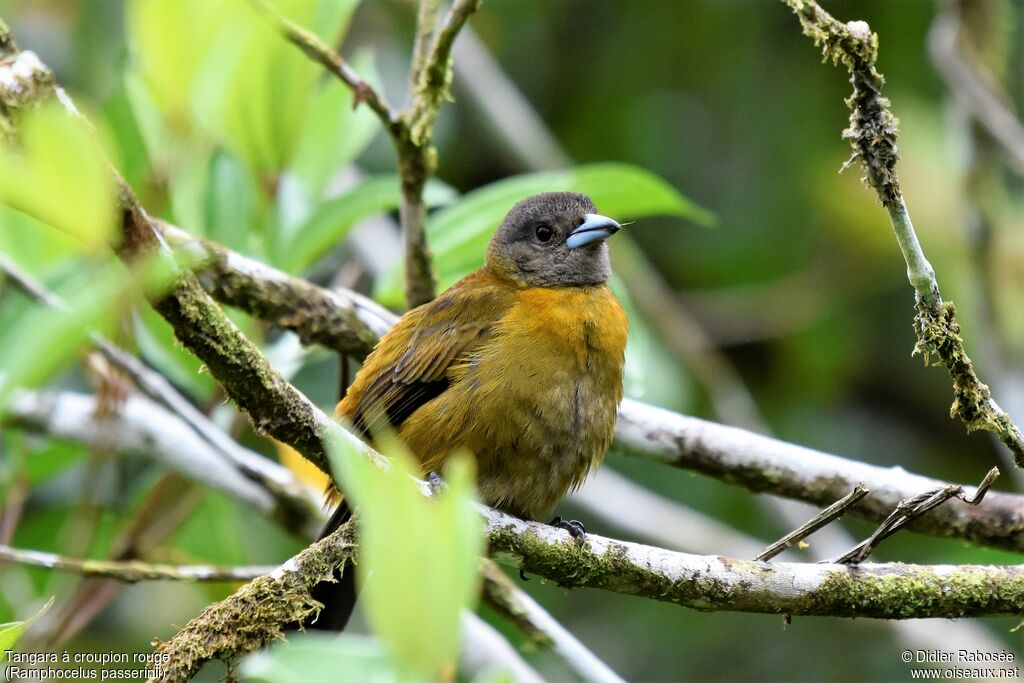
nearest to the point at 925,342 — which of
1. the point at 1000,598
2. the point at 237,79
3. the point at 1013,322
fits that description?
the point at 1000,598

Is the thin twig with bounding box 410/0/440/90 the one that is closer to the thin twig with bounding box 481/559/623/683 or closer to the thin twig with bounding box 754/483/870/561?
the thin twig with bounding box 481/559/623/683

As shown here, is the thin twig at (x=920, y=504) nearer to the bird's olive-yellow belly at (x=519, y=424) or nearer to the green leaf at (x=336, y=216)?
the bird's olive-yellow belly at (x=519, y=424)

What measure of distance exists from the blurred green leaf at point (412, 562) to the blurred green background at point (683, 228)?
8.32 feet

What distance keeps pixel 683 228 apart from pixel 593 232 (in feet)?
8.50

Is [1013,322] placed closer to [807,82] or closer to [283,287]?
[807,82]

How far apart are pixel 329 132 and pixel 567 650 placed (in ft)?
6.37

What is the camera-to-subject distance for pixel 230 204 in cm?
381

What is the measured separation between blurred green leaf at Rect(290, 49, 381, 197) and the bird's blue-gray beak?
0.88m

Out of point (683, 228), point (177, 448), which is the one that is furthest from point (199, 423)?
point (683, 228)

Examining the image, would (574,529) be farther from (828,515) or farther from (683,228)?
(683,228)

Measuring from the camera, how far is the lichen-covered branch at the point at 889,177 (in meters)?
2.15

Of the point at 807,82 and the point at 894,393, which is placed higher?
the point at 807,82

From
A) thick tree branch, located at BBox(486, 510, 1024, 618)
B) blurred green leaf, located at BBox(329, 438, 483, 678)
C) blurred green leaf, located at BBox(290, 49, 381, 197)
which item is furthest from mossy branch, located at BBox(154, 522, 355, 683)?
blurred green leaf, located at BBox(290, 49, 381, 197)

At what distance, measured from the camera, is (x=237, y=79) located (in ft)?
11.4
